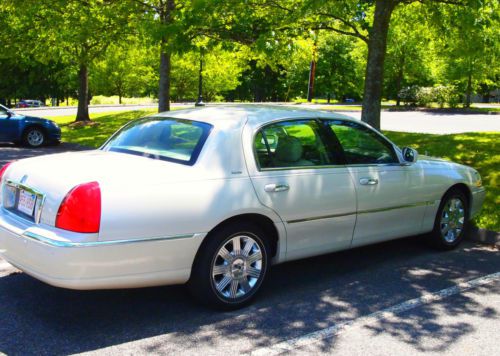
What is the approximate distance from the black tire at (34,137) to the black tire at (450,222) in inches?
498

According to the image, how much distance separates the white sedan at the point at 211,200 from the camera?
12.5 ft

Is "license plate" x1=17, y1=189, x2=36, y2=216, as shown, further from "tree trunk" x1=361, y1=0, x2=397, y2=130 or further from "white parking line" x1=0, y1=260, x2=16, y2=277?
"tree trunk" x1=361, y1=0, x2=397, y2=130

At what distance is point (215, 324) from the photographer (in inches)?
163

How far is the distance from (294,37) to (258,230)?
Answer: 7.05m

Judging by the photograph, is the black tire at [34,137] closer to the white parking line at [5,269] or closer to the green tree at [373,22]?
the green tree at [373,22]

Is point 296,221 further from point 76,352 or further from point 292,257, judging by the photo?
point 76,352

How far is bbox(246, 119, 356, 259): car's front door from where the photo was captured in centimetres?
459

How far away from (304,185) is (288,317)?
1105mm

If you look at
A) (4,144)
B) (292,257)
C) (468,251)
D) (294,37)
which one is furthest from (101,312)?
(4,144)

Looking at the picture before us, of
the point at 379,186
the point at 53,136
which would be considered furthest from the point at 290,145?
the point at 53,136

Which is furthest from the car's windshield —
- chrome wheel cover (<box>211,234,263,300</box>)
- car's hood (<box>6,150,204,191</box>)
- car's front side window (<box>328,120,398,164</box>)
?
car's front side window (<box>328,120,398,164</box>)

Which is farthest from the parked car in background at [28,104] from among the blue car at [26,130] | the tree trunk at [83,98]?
the blue car at [26,130]

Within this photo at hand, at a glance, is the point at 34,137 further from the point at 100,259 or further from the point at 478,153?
the point at 100,259

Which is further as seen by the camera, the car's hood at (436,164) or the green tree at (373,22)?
the green tree at (373,22)
